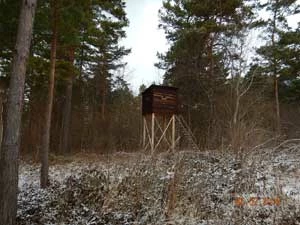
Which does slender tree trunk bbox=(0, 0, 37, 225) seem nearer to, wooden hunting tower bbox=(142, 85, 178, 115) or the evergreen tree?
wooden hunting tower bbox=(142, 85, 178, 115)

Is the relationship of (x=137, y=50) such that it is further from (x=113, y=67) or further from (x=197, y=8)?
(x=197, y=8)

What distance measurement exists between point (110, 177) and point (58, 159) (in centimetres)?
641

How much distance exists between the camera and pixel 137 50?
65.3 feet

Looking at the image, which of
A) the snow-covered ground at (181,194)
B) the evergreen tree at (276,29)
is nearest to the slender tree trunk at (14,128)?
the snow-covered ground at (181,194)

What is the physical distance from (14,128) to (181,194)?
10.5 feet

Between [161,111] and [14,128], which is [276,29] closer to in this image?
[161,111]

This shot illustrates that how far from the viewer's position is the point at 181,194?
5.14 meters

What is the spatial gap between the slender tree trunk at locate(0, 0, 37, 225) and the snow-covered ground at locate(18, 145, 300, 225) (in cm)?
93

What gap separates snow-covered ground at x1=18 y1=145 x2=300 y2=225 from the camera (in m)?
4.42

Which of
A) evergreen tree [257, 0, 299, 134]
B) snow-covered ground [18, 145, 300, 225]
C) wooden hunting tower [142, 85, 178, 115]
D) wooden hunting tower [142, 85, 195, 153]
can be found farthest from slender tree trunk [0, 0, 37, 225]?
evergreen tree [257, 0, 299, 134]

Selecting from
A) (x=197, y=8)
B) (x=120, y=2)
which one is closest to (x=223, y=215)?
(x=120, y=2)

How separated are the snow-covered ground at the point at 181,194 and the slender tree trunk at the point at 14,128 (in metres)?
0.93

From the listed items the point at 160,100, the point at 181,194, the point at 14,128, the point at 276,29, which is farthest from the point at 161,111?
the point at 276,29

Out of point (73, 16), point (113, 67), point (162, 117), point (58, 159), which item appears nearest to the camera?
point (73, 16)
